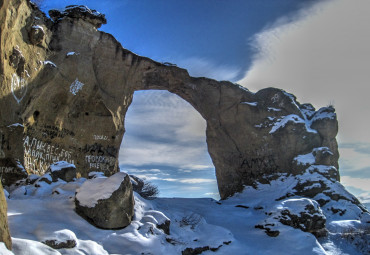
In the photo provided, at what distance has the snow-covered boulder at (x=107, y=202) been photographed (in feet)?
26.7

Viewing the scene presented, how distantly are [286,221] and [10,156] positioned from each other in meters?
10.9

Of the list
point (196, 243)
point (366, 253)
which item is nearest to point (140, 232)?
point (196, 243)

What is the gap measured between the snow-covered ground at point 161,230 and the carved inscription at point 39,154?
2.56 m

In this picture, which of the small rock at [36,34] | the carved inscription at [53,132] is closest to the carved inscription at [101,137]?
the carved inscription at [53,132]

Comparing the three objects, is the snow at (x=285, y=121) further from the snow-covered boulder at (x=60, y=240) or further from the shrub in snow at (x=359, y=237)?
the snow-covered boulder at (x=60, y=240)

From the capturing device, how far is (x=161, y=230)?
9.29 metres

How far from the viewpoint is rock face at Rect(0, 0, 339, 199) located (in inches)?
488

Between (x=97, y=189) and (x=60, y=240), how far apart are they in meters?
2.42

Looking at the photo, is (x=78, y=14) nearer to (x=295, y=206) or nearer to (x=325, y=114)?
(x=295, y=206)

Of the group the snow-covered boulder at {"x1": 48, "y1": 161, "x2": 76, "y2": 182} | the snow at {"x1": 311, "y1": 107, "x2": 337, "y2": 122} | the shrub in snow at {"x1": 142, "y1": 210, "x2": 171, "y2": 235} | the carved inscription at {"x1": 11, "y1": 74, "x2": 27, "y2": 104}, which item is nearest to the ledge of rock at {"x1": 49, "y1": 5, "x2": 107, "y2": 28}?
the carved inscription at {"x1": 11, "y1": 74, "x2": 27, "y2": 104}

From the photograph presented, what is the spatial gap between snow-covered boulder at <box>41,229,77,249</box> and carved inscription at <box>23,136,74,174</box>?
702 centimetres

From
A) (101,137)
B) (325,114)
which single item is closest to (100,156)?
(101,137)

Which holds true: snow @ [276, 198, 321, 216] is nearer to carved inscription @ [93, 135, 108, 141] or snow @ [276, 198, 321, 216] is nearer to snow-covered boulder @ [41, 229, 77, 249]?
snow-covered boulder @ [41, 229, 77, 249]

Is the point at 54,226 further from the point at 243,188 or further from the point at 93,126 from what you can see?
the point at 243,188
